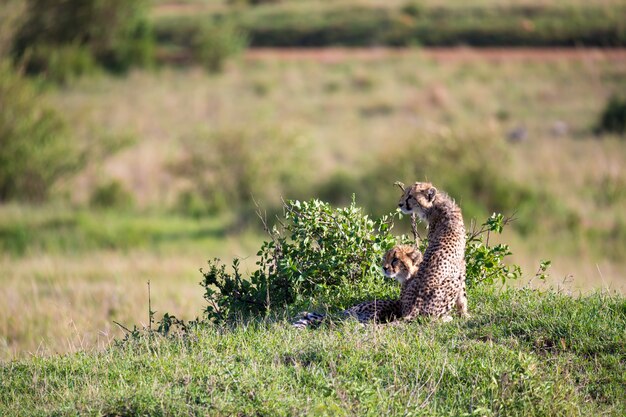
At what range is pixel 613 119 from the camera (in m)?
27.9

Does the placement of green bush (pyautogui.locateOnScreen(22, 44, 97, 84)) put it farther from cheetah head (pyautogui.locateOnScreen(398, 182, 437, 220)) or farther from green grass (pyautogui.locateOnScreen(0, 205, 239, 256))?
cheetah head (pyautogui.locateOnScreen(398, 182, 437, 220))

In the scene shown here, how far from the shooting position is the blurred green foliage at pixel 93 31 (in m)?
41.1

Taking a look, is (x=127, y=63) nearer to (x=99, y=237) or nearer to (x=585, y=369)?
(x=99, y=237)

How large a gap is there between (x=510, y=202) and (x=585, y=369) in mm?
15991

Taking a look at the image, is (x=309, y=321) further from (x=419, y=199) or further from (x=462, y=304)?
(x=419, y=199)

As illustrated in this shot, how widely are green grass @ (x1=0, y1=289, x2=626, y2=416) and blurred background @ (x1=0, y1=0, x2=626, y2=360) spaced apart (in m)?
1.03

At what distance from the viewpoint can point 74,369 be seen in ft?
Result: 20.7

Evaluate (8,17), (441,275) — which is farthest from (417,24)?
(441,275)

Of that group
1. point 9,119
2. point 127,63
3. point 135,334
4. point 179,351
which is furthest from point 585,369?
point 127,63

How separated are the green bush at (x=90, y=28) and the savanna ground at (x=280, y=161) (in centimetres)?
284

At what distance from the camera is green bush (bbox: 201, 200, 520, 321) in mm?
7438

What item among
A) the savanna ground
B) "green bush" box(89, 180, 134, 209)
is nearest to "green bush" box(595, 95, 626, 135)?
the savanna ground

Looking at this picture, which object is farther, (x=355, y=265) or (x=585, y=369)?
(x=355, y=265)

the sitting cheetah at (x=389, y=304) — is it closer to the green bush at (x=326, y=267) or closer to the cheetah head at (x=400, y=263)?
the cheetah head at (x=400, y=263)
